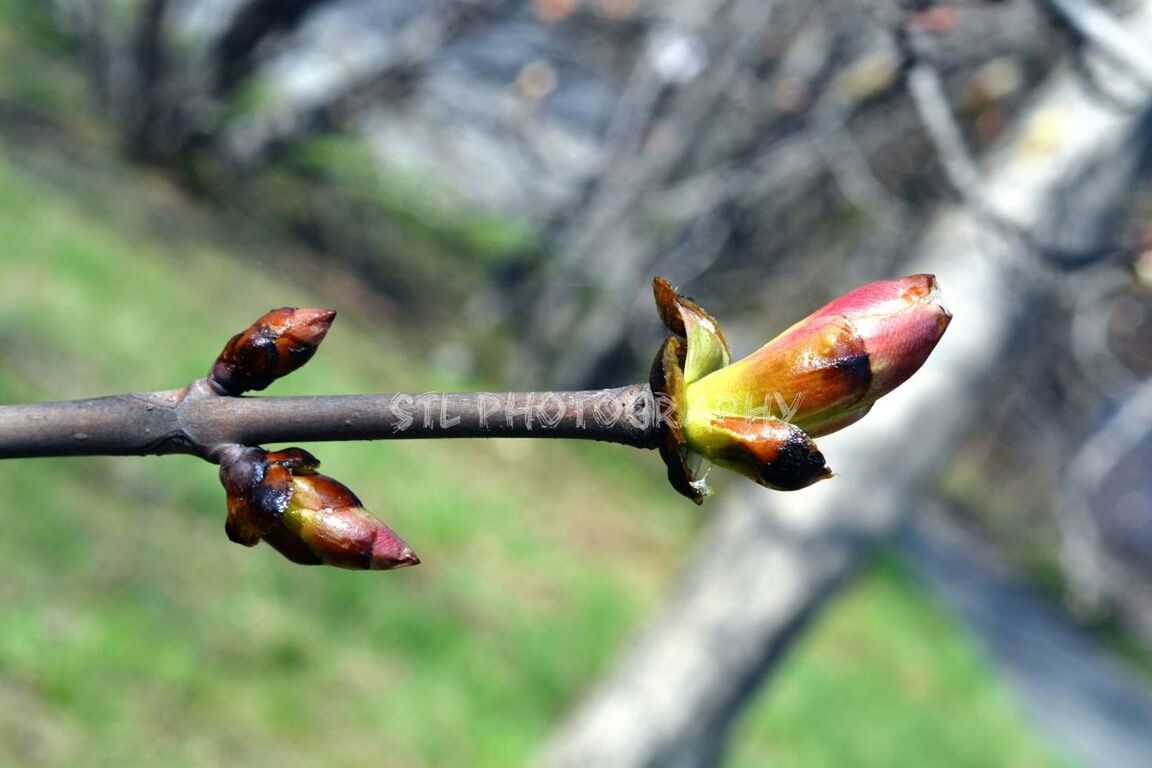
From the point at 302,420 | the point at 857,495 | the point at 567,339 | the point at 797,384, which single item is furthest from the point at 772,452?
the point at 567,339

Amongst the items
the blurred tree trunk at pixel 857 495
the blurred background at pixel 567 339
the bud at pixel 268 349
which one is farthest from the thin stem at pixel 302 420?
the blurred tree trunk at pixel 857 495

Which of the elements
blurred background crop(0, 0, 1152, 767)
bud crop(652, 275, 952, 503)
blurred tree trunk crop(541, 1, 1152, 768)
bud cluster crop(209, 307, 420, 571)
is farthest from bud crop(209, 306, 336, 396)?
blurred tree trunk crop(541, 1, 1152, 768)

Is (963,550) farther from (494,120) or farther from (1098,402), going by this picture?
(494,120)

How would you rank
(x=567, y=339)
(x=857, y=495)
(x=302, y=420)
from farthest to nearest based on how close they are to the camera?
(x=567, y=339), (x=857, y=495), (x=302, y=420)

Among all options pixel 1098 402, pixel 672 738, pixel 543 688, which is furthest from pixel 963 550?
pixel 672 738

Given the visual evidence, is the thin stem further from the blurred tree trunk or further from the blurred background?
the blurred tree trunk

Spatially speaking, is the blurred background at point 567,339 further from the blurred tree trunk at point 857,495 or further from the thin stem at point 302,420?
the thin stem at point 302,420

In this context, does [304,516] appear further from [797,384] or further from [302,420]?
[797,384]
